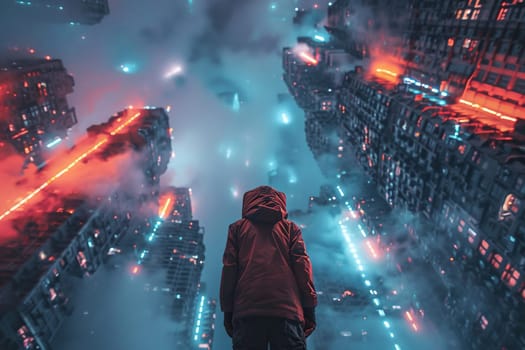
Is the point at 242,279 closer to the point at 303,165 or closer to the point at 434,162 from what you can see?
the point at 434,162

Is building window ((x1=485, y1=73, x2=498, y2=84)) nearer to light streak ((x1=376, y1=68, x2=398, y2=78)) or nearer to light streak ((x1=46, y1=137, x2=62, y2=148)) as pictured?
light streak ((x1=376, y1=68, x2=398, y2=78))

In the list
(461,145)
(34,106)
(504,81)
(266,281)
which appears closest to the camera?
(266,281)

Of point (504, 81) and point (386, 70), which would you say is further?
point (386, 70)

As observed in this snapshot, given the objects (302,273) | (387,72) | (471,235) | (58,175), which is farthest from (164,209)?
(302,273)

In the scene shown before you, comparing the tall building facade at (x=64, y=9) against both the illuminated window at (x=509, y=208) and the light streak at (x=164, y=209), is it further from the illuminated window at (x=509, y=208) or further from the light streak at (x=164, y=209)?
the illuminated window at (x=509, y=208)

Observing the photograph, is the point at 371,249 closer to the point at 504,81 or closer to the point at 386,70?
the point at 504,81
